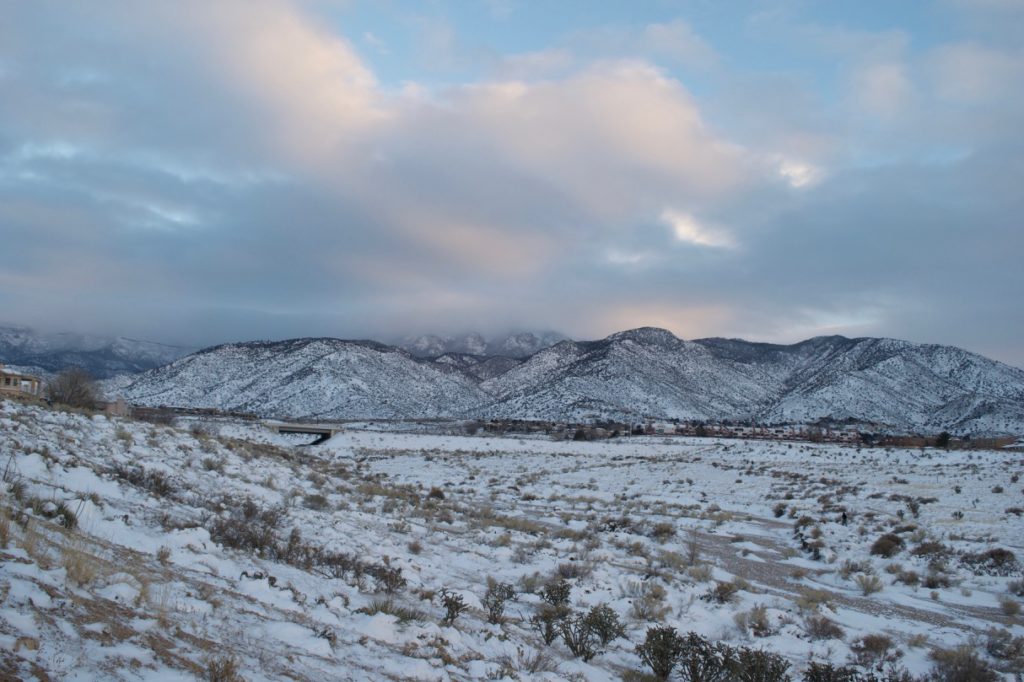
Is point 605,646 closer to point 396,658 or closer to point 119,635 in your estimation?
point 396,658

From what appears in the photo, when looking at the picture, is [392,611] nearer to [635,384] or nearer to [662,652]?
[662,652]

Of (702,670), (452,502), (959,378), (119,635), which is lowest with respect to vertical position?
(452,502)

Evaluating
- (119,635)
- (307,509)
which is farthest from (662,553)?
(119,635)

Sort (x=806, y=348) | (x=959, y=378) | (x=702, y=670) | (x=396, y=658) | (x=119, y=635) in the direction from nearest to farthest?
(x=119, y=635) < (x=396, y=658) < (x=702, y=670) < (x=959, y=378) < (x=806, y=348)

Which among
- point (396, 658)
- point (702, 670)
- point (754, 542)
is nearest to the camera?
point (396, 658)

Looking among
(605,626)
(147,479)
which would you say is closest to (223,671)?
(605,626)

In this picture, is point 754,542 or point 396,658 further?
point 754,542

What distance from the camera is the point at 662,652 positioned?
24.4 ft

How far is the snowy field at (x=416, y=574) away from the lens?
5137mm

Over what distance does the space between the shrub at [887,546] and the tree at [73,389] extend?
140 feet

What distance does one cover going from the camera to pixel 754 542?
58.0 feet

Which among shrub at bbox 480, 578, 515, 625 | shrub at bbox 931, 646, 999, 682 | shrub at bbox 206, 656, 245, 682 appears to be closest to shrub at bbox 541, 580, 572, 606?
shrub at bbox 480, 578, 515, 625

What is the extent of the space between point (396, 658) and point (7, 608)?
3.38 metres

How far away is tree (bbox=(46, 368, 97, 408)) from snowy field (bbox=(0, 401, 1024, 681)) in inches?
1071
